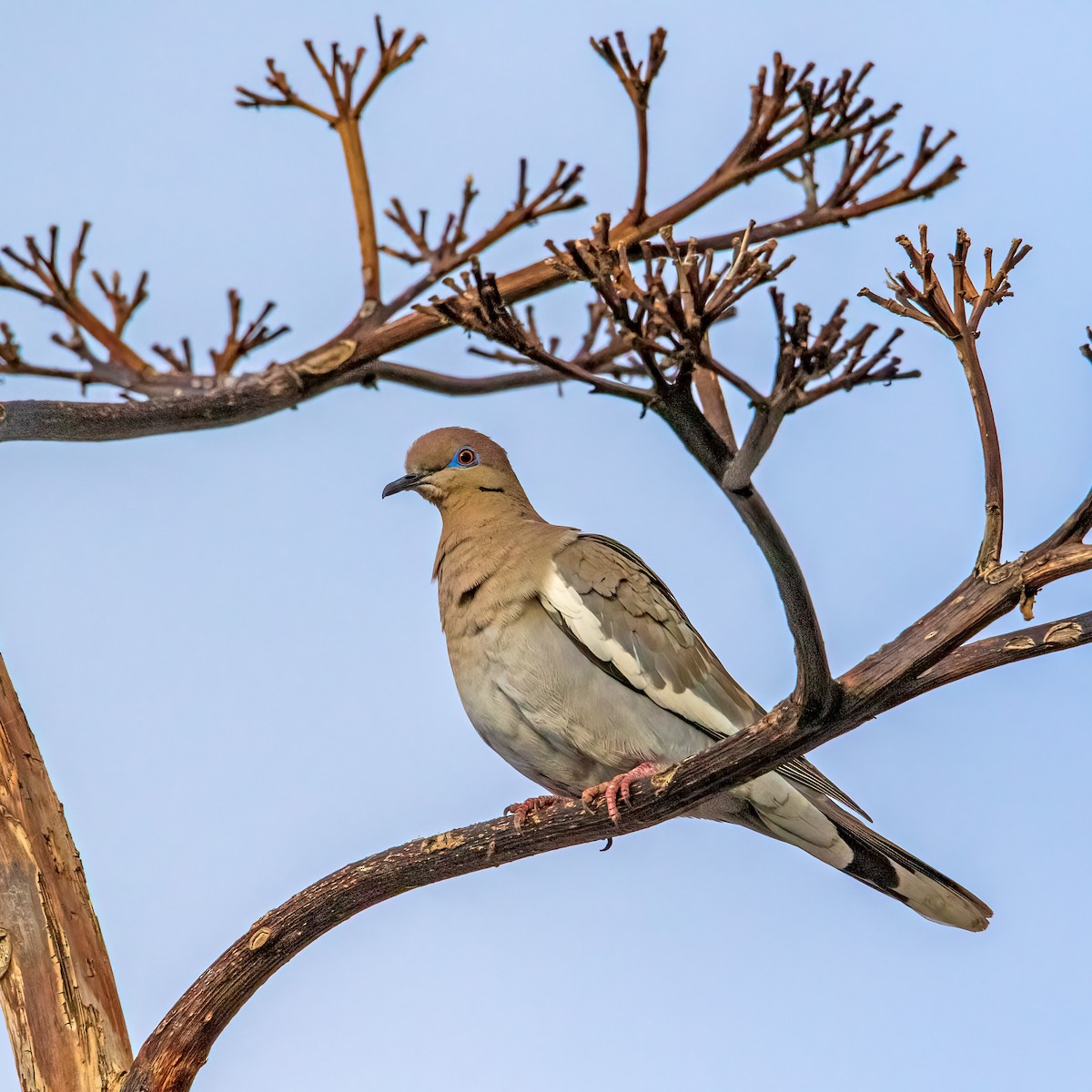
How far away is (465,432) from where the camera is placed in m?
5.04

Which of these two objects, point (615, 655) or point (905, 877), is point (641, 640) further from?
point (905, 877)

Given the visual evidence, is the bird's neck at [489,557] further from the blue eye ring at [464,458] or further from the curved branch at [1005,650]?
the curved branch at [1005,650]

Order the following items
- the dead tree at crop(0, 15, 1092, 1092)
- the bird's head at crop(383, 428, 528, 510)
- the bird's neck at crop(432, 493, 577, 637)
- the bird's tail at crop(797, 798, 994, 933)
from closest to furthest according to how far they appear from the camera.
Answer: the dead tree at crop(0, 15, 1092, 1092) < the bird's tail at crop(797, 798, 994, 933) < the bird's neck at crop(432, 493, 577, 637) < the bird's head at crop(383, 428, 528, 510)

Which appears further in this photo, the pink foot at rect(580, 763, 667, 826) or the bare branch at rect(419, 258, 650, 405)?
the pink foot at rect(580, 763, 667, 826)

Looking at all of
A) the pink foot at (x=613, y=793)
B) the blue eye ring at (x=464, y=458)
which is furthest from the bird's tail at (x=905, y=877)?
the blue eye ring at (x=464, y=458)

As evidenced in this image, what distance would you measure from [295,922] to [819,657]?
165cm

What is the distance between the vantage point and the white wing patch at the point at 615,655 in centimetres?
421

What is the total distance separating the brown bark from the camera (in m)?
3.77

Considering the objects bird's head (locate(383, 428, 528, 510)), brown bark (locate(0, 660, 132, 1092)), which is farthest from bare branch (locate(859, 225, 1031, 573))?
brown bark (locate(0, 660, 132, 1092))

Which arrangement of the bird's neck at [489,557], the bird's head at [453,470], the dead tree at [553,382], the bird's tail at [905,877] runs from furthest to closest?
1. the bird's head at [453,470]
2. the bird's neck at [489,557]
3. the bird's tail at [905,877]
4. the dead tree at [553,382]

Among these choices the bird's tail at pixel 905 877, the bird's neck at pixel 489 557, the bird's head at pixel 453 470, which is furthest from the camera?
the bird's head at pixel 453 470

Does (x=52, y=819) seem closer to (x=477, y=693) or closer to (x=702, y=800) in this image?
(x=477, y=693)

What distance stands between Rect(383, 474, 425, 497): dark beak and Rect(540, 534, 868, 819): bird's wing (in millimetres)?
783

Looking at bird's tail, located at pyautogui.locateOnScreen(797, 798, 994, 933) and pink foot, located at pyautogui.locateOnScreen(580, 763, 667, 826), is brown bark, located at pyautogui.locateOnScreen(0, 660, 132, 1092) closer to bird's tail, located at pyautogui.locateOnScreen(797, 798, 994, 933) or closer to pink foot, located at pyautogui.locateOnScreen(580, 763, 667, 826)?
pink foot, located at pyautogui.locateOnScreen(580, 763, 667, 826)
